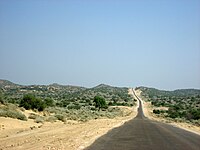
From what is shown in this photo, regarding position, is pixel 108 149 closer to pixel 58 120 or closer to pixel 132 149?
pixel 132 149

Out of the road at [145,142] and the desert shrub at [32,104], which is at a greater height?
the desert shrub at [32,104]

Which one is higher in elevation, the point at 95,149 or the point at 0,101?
the point at 0,101

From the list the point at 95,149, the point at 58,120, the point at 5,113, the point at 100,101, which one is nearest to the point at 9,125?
the point at 5,113

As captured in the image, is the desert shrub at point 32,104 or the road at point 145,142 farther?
the desert shrub at point 32,104

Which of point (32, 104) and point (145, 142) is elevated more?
point (32, 104)

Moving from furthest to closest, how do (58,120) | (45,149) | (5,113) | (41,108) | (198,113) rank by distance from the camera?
(198,113) → (41,108) → (58,120) → (5,113) → (45,149)

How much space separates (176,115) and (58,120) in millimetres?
45958

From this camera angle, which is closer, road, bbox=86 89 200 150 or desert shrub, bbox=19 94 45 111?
road, bbox=86 89 200 150

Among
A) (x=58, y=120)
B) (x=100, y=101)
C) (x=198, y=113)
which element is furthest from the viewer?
(x=100, y=101)

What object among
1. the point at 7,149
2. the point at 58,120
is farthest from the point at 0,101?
the point at 7,149

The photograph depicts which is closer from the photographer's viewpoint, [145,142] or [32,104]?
[145,142]

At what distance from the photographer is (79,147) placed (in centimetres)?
1892

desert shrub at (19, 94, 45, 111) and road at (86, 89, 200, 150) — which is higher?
desert shrub at (19, 94, 45, 111)

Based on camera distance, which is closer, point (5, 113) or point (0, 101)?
point (5, 113)
